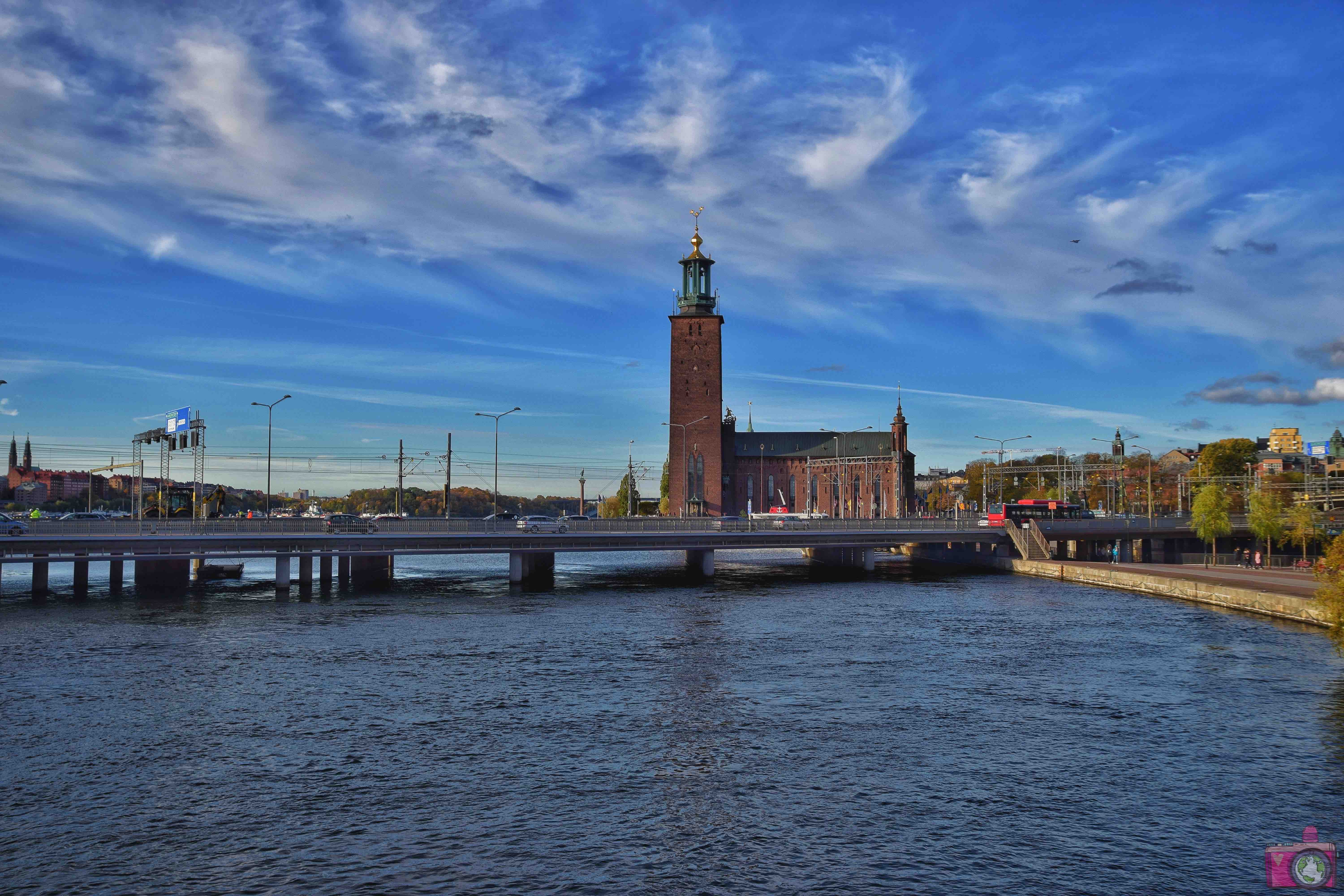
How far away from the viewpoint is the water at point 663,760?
18.8 meters

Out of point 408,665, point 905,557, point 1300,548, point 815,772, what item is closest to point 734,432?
point 905,557

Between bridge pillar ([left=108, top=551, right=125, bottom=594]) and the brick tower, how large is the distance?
82.7 m

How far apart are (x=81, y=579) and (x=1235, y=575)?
86.2m

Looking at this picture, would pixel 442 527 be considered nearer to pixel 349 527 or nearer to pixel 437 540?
pixel 437 540

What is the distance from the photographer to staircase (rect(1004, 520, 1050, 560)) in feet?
314

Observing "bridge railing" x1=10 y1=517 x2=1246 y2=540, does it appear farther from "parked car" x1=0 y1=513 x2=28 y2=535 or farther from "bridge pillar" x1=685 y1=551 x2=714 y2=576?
"bridge pillar" x1=685 y1=551 x2=714 y2=576

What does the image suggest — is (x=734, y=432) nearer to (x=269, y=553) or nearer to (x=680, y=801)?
(x=269, y=553)

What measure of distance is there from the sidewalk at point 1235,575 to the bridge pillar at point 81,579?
253ft

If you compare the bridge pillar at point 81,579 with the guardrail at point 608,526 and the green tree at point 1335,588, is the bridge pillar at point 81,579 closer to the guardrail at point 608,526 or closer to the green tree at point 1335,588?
the guardrail at point 608,526

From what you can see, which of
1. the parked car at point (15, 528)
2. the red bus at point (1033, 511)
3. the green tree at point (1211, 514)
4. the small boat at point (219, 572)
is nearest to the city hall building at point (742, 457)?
the red bus at point (1033, 511)

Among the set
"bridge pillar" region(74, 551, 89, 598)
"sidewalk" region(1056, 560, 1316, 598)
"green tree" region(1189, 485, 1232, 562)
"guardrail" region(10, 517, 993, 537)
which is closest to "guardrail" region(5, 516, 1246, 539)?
"guardrail" region(10, 517, 993, 537)

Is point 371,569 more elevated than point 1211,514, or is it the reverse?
point 1211,514

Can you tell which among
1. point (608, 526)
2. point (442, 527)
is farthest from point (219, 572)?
point (608, 526)

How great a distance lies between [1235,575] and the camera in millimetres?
72188
